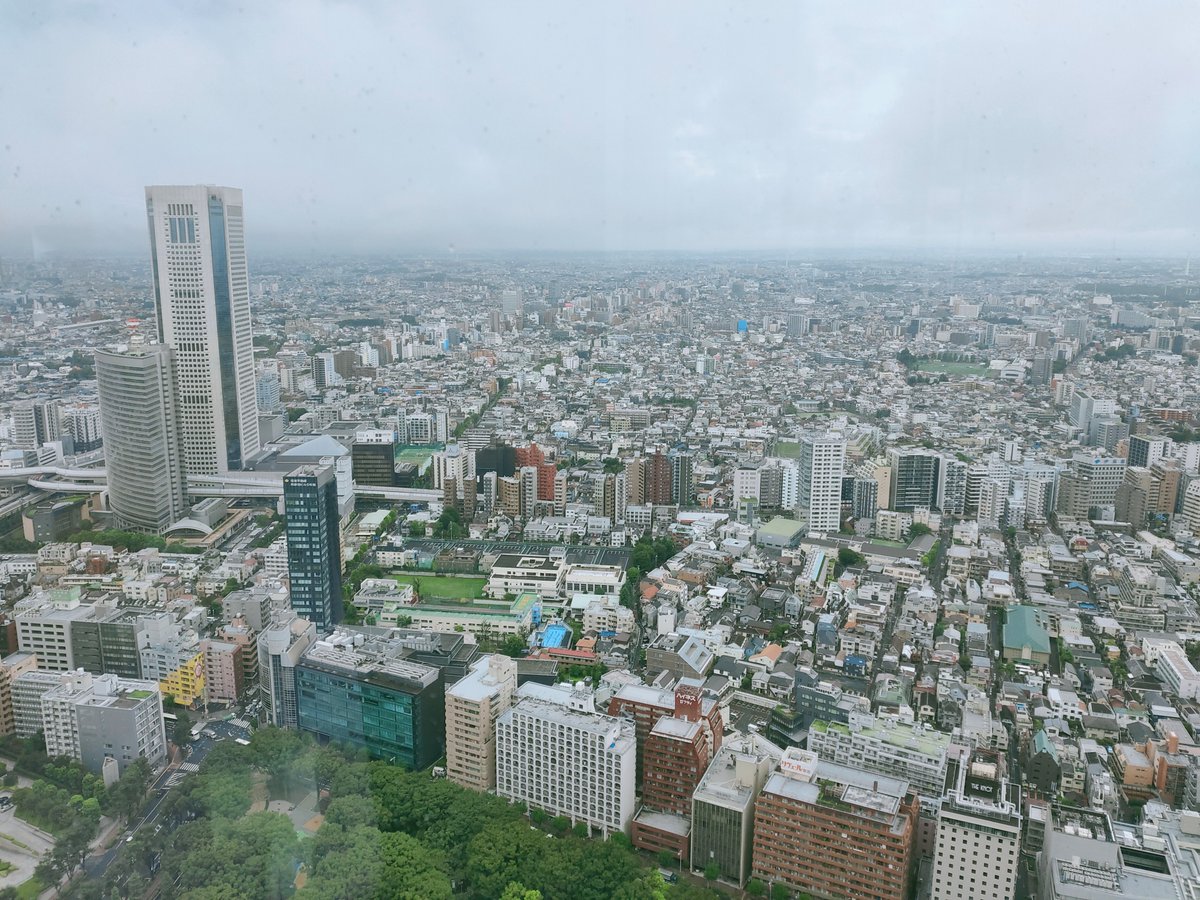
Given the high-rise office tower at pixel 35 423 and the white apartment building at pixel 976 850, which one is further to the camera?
the high-rise office tower at pixel 35 423

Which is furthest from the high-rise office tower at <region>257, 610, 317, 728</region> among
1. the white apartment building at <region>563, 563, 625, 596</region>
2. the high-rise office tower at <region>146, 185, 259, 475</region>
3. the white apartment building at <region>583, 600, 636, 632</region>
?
the high-rise office tower at <region>146, 185, 259, 475</region>

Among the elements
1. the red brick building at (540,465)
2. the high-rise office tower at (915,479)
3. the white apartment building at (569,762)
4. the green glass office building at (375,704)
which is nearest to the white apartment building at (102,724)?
the green glass office building at (375,704)

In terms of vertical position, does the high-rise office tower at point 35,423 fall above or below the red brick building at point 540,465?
above

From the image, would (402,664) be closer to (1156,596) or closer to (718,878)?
(718,878)

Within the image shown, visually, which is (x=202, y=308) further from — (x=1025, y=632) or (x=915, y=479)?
(x=1025, y=632)

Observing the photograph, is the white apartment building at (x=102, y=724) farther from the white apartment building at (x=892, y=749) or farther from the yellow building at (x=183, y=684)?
the white apartment building at (x=892, y=749)

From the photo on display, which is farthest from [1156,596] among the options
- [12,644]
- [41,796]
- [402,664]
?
[12,644]

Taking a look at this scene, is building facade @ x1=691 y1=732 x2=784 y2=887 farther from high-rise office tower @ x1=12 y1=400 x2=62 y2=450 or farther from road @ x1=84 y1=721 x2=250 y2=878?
high-rise office tower @ x1=12 y1=400 x2=62 y2=450
